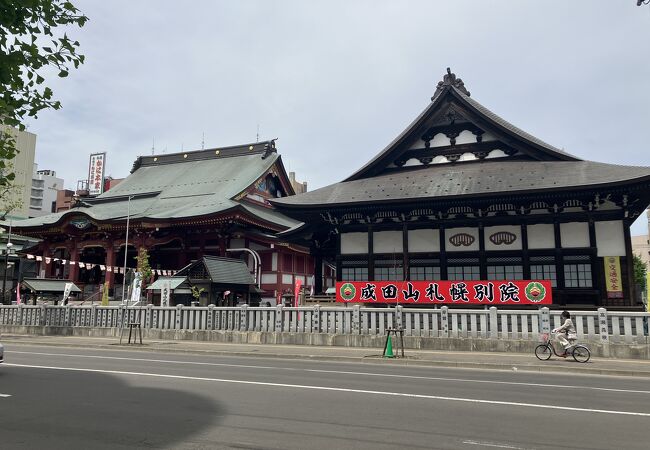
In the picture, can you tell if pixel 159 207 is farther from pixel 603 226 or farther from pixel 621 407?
pixel 621 407

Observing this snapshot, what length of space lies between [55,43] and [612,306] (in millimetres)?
21146

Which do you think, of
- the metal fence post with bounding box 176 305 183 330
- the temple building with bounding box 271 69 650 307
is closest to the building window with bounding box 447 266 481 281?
the temple building with bounding box 271 69 650 307

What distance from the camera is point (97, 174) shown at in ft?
193

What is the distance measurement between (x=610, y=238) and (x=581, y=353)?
25.4ft

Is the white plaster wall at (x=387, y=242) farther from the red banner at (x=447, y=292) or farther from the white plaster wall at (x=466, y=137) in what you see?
the white plaster wall at (x=466, y=137)

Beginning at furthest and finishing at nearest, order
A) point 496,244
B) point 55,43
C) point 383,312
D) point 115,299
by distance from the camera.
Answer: point 115,299, point 496,244, point 383,312, point 55,43

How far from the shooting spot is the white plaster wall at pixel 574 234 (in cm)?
2095

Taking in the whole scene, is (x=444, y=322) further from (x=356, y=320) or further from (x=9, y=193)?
(x=9, y=193)

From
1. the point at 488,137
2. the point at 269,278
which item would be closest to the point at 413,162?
the point at 488,137

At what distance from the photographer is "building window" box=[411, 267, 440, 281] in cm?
2355

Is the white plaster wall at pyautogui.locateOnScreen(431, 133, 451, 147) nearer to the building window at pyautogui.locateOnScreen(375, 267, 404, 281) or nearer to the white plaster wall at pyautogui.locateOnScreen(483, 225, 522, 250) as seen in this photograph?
the white plaster wall at pyautogui.locateOnScreen(483, 225, 522, 250)

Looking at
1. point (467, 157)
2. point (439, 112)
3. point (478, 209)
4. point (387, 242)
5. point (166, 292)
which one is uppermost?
point (439, 112)

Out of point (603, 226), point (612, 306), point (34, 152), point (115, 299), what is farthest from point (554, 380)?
point (34, 152)

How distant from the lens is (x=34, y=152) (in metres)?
92.4
